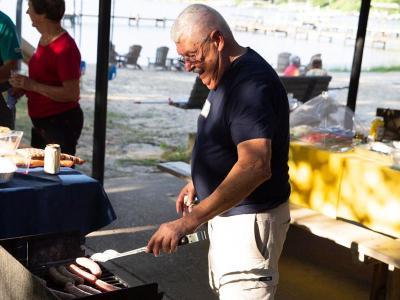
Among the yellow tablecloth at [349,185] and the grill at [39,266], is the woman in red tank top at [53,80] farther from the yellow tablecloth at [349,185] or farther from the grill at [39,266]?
the yellow tablecloth at [349,185]

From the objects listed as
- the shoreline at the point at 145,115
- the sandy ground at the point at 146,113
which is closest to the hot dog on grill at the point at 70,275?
the shoreline at the point at 145,115

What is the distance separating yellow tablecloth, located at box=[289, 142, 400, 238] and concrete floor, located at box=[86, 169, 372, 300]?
19.3 inches

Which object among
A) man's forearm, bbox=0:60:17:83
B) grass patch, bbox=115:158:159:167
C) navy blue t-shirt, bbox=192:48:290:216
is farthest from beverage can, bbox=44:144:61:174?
grass patch, bbox=115:158:159:167


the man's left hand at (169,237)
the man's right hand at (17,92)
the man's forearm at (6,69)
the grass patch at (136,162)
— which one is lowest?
the grass patch at (136,162)

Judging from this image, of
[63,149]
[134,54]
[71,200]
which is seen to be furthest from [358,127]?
[134,54]

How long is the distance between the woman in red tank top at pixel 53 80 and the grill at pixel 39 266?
1.37m

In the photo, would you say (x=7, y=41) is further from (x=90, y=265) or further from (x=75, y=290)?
(x=75, y=290)

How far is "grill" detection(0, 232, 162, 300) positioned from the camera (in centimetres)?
188

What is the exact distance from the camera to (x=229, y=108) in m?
2.01

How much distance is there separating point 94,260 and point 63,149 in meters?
1.56

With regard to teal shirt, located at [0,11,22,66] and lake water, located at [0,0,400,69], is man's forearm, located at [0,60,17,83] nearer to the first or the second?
teal shirt, located at [0,11,22,66]

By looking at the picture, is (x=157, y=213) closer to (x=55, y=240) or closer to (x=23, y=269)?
(x=55, y=240)

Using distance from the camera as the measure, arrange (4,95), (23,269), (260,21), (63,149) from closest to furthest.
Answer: (23,269), (63,149), (4,95), (260,21)

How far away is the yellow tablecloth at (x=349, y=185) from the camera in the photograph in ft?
11.3
